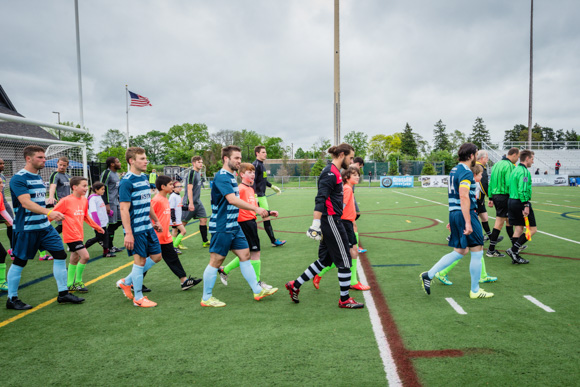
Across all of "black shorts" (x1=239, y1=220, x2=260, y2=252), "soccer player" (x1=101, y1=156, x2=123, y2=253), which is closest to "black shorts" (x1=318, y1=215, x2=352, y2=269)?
"black shorts" (x1=239, y1=220, x2=260, y2=252)

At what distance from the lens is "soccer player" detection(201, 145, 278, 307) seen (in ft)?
13.7

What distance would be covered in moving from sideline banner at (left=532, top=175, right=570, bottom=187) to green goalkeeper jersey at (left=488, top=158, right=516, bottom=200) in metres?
29.8

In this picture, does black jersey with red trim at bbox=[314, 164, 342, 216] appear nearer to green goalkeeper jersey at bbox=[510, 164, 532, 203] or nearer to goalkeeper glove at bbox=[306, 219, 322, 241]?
goalkeeper glove at bbox=[306, 219, 322, 241]

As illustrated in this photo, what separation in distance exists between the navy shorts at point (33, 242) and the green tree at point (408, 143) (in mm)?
95183

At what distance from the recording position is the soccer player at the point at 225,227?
4180mm

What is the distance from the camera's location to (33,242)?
452 centimetres

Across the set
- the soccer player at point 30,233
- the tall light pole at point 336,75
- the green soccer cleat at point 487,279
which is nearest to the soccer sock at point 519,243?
the green soccer cleat at point 487,279

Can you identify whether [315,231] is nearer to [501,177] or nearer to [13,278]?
[13,278]

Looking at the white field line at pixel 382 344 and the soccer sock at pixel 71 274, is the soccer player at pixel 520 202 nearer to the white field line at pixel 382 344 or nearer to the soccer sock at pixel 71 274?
the white field line at pixel 382 344

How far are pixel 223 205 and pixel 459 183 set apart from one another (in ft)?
9.50

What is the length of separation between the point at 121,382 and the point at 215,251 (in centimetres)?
170

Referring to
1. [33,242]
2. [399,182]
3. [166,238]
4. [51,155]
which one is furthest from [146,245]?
[399,182]

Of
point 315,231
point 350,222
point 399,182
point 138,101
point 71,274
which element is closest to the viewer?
point 315,231

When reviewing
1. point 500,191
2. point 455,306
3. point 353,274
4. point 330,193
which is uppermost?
point 330,193
